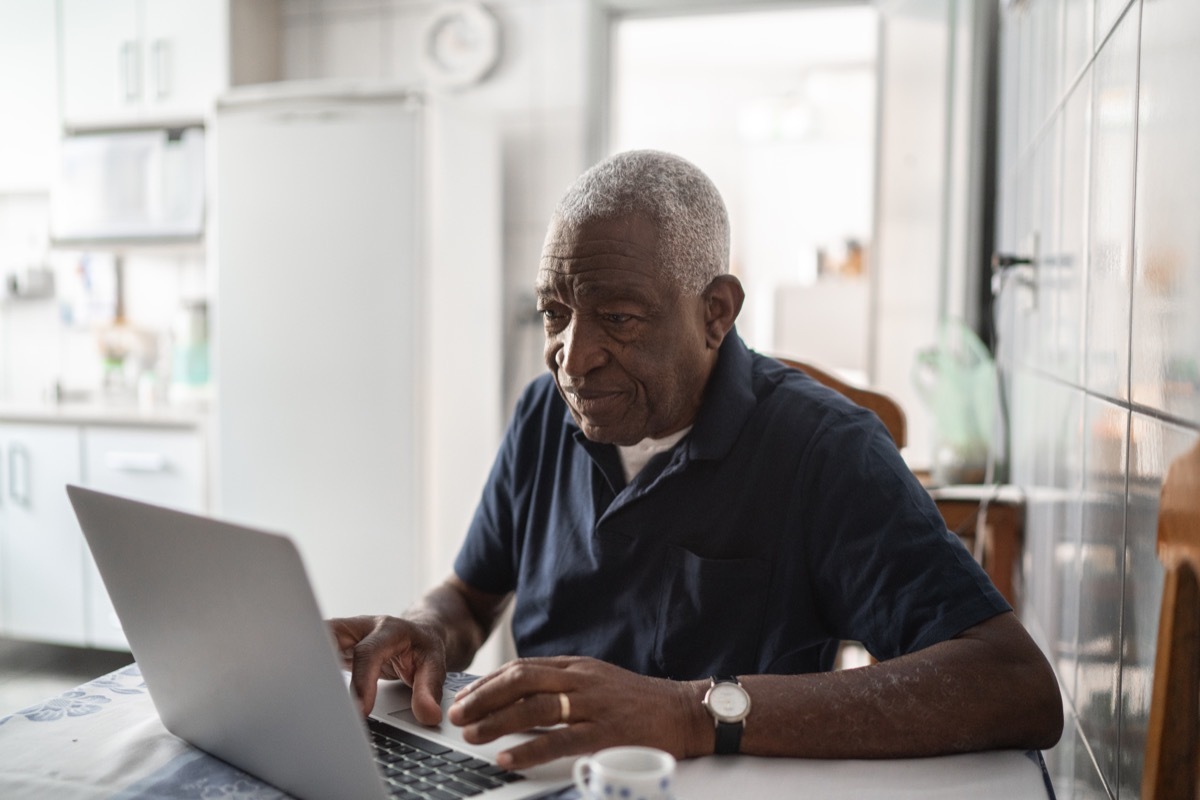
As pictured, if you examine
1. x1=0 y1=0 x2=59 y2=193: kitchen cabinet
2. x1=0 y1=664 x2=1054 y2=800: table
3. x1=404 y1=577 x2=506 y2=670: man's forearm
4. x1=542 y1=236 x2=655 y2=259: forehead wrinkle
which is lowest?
x1=404 y1=577 x2=506 y2=670: man's forearm

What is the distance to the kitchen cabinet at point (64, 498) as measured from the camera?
327cm

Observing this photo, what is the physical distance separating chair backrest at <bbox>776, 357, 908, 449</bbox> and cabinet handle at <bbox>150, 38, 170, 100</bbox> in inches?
106

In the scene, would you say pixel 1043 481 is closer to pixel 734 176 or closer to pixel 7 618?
pixel 7 618

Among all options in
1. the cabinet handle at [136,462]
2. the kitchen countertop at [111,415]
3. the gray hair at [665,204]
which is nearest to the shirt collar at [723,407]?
the gray hair at [665,204]

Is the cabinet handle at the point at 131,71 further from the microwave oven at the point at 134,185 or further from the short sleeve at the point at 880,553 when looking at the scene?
the short sleeve at the point at 880,553

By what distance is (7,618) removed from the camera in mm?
3439

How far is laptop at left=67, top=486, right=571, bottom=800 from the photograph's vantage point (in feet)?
2.21

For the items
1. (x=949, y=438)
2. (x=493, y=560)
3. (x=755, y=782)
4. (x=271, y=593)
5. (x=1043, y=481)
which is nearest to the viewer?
(x=271, y=593)

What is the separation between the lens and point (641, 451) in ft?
4.15

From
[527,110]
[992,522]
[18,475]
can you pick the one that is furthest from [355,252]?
[992,522]

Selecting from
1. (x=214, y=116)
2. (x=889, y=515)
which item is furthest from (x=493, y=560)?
(x=214, y=116)

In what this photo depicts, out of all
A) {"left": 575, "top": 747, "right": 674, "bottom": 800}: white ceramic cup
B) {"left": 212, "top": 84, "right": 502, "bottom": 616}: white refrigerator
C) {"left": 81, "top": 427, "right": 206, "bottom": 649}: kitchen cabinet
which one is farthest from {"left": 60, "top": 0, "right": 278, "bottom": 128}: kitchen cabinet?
{"left": 575, "top": 747, "right": 674, "bottom": 800}: white ceramic cup

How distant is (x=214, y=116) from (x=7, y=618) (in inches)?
73.1

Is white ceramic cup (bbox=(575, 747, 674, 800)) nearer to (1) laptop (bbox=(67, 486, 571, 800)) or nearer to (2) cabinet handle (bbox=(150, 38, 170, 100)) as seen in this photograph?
(1) laptop (bbox=(67, 486, 571, 800))
